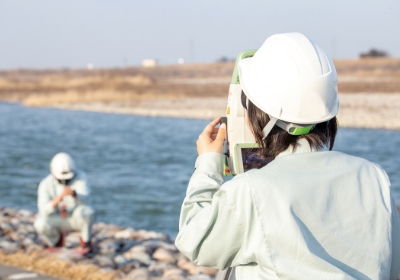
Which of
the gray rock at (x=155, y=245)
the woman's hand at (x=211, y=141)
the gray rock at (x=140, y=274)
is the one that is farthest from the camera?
the gray rock at (x=155, y=245)

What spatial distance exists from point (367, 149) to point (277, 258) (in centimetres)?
1689

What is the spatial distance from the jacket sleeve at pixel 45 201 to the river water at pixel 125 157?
3.20m

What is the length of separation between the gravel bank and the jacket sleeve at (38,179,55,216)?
1813 cm

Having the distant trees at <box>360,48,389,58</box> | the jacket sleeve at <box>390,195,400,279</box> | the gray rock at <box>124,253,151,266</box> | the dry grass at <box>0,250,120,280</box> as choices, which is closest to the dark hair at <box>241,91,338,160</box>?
the jacket sleeve at <box>390,195,400,279</box>

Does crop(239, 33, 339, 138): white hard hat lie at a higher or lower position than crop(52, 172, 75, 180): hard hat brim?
higher

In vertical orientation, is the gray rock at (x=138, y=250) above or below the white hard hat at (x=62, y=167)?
below

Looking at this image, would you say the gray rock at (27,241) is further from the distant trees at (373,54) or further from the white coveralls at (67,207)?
the distant trees at (373,54)

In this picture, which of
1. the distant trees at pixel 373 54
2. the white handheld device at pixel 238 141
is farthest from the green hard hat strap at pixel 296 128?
the distant trees at pixel 373 54

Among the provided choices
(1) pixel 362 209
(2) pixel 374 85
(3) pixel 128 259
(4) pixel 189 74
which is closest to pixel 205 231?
(1) pixel 362 209

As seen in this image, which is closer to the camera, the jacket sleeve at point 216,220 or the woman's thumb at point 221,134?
the jacket sleeve at point 216,220

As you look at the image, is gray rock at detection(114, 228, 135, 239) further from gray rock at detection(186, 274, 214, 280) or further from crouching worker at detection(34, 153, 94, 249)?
A: gray rock at detection(186, 274, 214, 280)

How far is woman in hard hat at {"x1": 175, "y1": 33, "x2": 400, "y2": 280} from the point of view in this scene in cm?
146

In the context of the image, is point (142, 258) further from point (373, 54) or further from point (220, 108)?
point (373, 54)

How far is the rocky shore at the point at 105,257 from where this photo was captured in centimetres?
505
